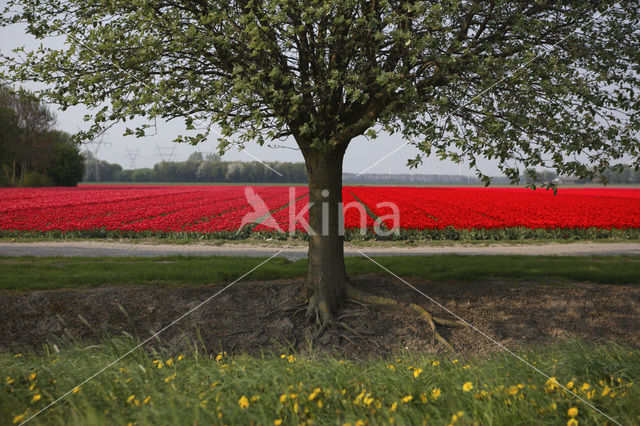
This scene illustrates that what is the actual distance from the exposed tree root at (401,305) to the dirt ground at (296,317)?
0.11 metres

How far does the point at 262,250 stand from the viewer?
1342cm

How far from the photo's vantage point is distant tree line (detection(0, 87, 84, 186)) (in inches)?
1748

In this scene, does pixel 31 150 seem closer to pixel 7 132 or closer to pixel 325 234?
pixel 7 132

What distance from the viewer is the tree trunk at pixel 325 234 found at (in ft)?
21.9

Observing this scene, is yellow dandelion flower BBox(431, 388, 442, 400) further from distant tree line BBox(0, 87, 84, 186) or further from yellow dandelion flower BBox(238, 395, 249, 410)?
distant tree line BBox(0, 87, 84, 186)

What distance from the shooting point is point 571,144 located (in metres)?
5.07

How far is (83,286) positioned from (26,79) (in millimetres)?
3956

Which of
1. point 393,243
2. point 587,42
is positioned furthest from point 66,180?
point 587,42

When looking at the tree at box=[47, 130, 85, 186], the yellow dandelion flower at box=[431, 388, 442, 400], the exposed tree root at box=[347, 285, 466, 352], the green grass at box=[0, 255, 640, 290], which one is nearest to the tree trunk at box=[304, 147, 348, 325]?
the exposed tree root at box=[347, 285, 466, 352]

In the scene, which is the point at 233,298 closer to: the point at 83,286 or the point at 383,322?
the point at 383,322

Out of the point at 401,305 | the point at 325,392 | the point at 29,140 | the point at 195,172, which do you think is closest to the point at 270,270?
the point at 401,305

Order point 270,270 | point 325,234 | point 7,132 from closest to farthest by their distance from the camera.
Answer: point 325,234, point 270,270, point 7,132

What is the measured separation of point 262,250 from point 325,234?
6.96 metres

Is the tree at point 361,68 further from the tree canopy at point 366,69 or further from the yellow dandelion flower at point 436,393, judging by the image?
the yellow dandelion flower at point 436,393
